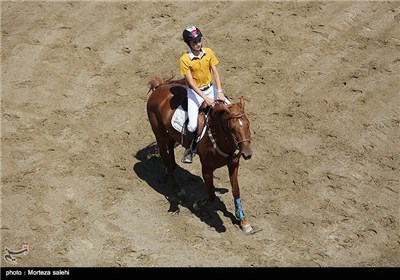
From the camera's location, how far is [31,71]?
1390 centimetres

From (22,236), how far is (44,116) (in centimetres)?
360

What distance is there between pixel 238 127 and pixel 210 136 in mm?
967

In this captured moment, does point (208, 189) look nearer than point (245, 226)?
No

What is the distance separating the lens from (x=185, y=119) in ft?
32.6

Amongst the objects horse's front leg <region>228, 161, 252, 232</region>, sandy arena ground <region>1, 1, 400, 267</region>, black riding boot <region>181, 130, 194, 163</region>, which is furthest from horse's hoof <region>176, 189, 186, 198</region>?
horse's front leg <region>228, 161, 252, 232</region>

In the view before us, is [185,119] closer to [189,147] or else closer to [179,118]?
[179,118]

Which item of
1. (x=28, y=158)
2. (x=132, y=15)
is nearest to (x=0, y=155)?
(x=28, y=158)

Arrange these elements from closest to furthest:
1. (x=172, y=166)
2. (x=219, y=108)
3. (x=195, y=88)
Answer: (x=219, y=108) < (x=195, y=88) < (x=172, y=166)

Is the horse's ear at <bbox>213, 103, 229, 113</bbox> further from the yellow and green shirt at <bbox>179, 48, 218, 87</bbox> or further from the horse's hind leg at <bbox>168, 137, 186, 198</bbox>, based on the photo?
the horse's hind leg at <bbox>168, 137, 186, 198</bbox>

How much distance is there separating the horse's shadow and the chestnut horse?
177 mm

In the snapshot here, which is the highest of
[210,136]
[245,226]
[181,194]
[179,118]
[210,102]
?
[210,102]

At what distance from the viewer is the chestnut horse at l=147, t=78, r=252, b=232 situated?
863 centimetres

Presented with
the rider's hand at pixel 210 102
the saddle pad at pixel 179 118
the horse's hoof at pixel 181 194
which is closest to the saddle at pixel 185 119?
the saddle pad at pixel 179 118

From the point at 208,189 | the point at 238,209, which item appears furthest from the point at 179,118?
the point at 238,209
